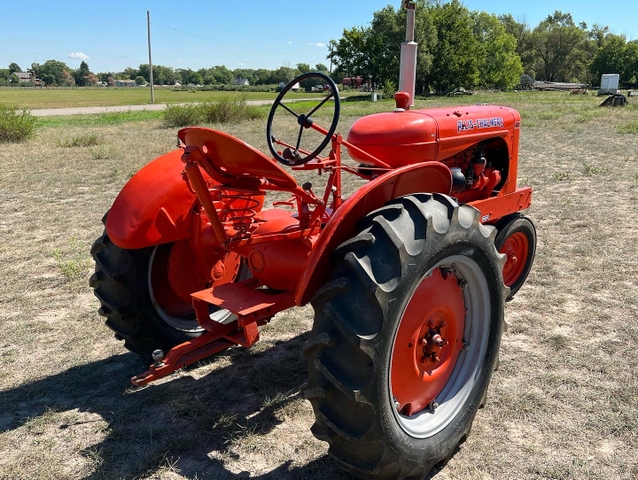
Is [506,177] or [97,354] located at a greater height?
[506,177]

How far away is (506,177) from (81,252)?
417cm

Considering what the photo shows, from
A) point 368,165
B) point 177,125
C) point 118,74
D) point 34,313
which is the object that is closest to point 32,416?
point 34,313

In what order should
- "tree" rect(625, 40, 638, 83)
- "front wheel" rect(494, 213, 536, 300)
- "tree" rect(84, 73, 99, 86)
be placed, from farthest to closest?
"tree" rect(84, 73, 99, 86) → "tree" rect(625, 40, 638, 83) → "front wheel" rect(494, 213, 536, 300)

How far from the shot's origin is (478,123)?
12.0ft

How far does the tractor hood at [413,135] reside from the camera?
3.14 meters

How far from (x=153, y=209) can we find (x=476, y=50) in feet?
173

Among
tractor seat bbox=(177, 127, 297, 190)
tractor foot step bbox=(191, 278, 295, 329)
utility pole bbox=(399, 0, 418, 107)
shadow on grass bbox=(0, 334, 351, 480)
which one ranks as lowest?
shadow on grass bbox=(0, 334, 351, 480)

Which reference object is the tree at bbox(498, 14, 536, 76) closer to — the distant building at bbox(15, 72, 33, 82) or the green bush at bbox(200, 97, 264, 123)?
the green bush at bbox(200, 97, 264, 123)

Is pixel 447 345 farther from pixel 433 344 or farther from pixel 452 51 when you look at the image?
pixel 452 51

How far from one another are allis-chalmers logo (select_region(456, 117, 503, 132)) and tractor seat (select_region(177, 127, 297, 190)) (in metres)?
1.64

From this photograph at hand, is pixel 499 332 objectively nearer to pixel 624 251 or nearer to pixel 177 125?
pixel 624 251

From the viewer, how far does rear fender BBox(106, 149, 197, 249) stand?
2691 mm

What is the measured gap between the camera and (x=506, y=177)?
13.3 ft

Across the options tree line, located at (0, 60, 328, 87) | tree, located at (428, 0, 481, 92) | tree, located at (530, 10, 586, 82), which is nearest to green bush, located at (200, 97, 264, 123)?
tree, located at (428, 0, 481, 92)
